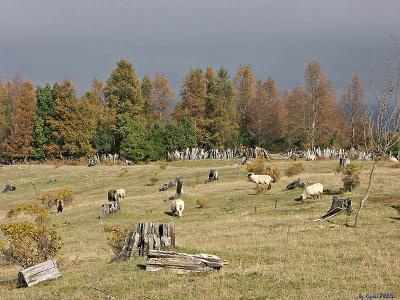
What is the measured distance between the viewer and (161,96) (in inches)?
4186

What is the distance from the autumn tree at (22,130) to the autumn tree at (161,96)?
2496 cm

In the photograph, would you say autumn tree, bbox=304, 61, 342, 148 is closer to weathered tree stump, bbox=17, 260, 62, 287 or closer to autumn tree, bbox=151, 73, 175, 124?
autumn tree, bbox=151, 73, 175, 124

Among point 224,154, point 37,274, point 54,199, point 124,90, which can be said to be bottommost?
point 54,199

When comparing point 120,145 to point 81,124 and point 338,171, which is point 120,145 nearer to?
point 81,124

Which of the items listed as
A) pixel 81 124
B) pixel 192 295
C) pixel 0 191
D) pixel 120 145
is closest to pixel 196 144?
pixel 120 145

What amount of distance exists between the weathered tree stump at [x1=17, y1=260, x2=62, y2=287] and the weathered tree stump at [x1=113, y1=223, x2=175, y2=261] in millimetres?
2958

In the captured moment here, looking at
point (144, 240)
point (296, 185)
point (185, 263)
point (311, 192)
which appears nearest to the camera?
point (185, 263)

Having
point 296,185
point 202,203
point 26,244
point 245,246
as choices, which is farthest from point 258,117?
point 26,244

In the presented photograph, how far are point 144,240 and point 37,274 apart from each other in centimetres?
417

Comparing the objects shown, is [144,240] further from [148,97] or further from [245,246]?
[148,97]

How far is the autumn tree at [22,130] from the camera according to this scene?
3521 inches

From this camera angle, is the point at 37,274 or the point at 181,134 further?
the point at 181,134

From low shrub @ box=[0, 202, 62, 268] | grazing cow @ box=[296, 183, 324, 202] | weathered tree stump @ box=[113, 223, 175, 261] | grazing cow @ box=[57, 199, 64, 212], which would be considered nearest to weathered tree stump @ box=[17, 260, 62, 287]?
weathered tree stump @ box=[113, 223, 175, 261]

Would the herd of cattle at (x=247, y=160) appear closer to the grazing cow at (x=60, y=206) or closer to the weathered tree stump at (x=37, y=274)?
the grazing cow at (x=60, y=206)
